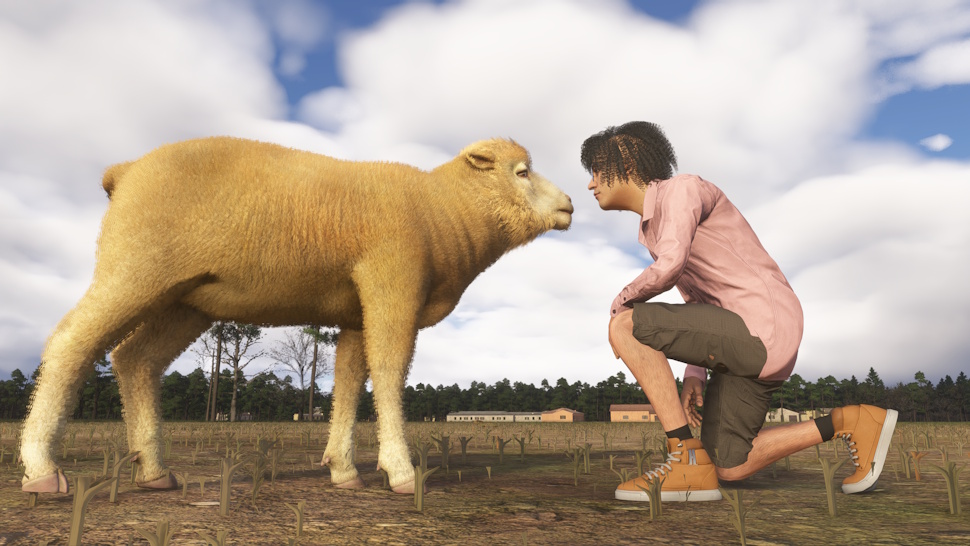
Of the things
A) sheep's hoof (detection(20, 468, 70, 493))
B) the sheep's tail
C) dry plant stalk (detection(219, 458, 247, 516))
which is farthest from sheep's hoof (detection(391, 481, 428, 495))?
the sheep's tail

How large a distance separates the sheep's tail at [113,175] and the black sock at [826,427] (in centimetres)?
430

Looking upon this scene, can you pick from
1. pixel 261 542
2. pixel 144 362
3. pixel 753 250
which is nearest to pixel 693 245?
pixel 753 250

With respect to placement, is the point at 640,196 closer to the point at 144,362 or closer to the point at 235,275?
the point at 235,275

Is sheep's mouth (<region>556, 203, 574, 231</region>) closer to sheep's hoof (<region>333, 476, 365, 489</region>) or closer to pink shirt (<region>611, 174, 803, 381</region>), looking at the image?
pink shirt (<region>611, 174, 803, 381</region>)

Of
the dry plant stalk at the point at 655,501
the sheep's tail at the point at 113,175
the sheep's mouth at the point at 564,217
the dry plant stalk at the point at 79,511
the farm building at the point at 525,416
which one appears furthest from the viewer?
the farm building at the point at 525,416

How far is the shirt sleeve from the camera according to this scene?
300cm

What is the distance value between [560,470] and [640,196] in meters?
2.17

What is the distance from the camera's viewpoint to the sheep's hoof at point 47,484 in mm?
2871

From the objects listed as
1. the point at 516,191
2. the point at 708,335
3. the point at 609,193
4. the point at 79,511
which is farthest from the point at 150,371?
the point at 708,335

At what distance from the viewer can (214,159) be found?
11.7ft

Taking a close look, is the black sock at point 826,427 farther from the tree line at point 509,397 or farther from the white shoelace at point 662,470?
the tree line at point 509,397

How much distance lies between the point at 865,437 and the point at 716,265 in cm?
121

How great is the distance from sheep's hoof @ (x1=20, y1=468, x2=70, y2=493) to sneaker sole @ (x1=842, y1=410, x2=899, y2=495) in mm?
3954

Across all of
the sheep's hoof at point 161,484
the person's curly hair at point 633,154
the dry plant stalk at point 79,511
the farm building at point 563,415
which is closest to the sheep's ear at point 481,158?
the person's curly hair at point 633,154
